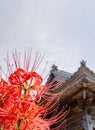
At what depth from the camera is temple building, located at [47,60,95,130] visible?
6480 millimetres

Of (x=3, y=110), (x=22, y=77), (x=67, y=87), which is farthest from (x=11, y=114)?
(x=67, y=87)

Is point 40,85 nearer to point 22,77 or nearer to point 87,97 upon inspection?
point 22,77

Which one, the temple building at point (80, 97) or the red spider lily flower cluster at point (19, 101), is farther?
the temple building at point (80, 97)

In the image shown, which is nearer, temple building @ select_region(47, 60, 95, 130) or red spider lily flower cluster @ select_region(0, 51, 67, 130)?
red spider lily flower cluster @ select_region(0, 51, 67, 130)

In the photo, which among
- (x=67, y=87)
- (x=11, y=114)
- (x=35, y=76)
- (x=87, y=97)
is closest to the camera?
(x=11, y=114)

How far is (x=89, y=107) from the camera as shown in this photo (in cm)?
736

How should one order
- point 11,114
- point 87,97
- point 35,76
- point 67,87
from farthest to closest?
point 87,97, point 67,87, point 35,76, point 11,114

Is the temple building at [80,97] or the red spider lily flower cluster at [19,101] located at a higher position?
the temple building at [80,97]

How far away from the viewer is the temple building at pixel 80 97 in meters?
6.48

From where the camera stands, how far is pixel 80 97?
706cm

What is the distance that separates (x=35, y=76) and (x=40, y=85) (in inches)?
4.2

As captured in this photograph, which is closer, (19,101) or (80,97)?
(19,101)

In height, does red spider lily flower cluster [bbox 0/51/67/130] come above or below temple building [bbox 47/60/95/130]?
below

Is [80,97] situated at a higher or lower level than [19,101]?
higher
